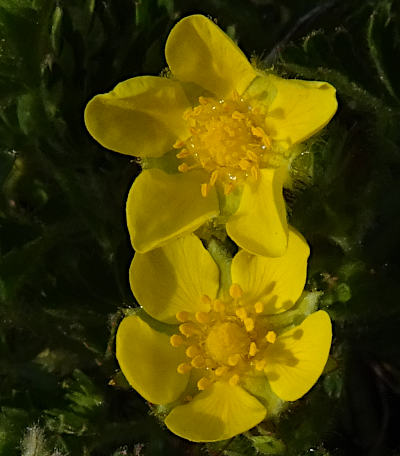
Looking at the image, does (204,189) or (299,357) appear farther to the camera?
(204,189)

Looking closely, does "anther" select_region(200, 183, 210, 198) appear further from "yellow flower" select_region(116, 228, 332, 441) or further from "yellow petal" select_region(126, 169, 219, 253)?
"yellow flower" select_region(116, 228, 332, 441)

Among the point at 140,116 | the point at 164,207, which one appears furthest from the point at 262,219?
the point at 140,116

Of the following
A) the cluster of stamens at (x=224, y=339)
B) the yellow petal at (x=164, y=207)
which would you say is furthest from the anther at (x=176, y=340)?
the yellow petal at (x=164, y=207)

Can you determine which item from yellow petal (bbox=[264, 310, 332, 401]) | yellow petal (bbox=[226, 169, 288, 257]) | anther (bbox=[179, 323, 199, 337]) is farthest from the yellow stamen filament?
yellow petal (bbox=[226, 169, 288, 257])

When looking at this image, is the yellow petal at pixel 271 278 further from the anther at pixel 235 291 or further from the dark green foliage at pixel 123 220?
the dark green foliage at pixel 123 220

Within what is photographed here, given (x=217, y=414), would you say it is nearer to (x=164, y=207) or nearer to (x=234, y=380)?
(x=234, y=380)
